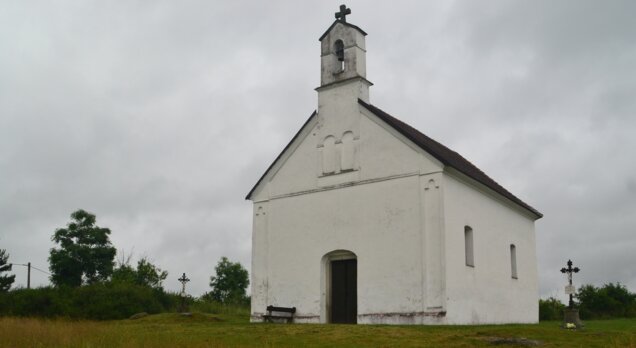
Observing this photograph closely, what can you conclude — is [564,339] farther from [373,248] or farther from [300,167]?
[300,167]

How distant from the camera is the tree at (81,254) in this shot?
180ft

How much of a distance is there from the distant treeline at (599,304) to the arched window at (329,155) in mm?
18565

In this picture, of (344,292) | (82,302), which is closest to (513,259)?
(344,292)

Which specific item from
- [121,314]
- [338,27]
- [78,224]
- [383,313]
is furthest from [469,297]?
[78,224]

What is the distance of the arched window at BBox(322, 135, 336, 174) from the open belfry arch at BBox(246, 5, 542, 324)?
4cm

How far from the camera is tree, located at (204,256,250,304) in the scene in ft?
210

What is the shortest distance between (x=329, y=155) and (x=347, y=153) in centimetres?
89

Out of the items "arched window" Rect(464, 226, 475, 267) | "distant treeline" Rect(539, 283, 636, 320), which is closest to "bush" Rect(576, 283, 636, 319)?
"distant treeline" Rect(539, 283, 636, 320)

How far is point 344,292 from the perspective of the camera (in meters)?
27.6

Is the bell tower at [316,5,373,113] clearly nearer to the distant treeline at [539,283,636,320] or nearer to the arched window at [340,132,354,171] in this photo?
the arched window at [340,132,354,171]

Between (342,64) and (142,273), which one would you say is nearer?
(342,64)

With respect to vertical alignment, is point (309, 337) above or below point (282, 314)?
below

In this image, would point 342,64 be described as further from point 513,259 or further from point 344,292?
point 513,259

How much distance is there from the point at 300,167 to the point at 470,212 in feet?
23.9
